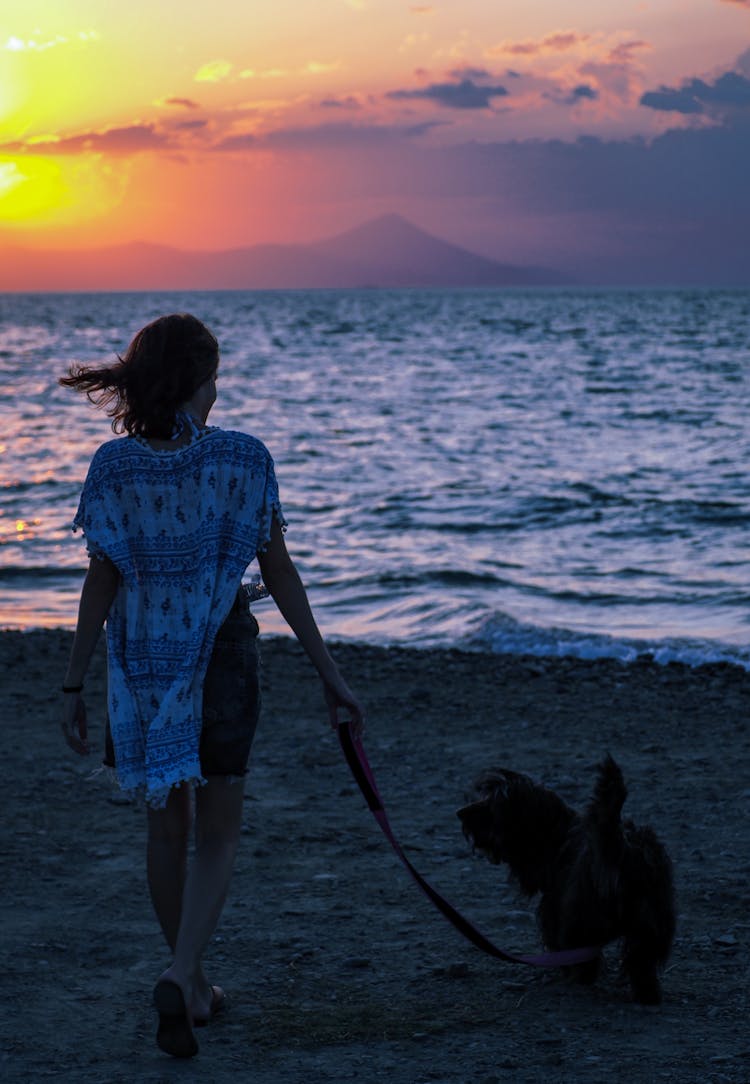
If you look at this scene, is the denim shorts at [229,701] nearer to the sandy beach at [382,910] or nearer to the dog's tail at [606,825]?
the sandy beach at [382,910]

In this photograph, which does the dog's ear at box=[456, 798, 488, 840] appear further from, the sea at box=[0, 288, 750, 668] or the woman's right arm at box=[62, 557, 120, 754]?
the sea at box=[0, 288, 750, 668]

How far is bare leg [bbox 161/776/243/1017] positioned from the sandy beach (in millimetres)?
406

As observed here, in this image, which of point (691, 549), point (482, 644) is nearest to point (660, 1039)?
point (482, 644)

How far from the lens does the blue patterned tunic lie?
11.7 ft

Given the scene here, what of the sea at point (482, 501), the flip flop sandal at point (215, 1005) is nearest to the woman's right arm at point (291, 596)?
the flip flop sandal at point (215, 1005)

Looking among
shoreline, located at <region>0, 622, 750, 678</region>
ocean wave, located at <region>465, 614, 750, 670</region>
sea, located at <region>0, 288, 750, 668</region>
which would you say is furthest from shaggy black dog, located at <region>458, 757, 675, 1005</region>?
sea, located at <region>0, 288, 750, 668</region>

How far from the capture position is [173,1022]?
3662 millimetres

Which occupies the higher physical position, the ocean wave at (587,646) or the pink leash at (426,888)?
the pink leash at (426,888)

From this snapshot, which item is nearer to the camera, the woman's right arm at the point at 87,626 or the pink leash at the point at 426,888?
the woman's right arm at the point at 87,626

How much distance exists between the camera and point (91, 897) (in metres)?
5.40

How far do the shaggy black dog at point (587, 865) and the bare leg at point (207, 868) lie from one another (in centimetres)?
103

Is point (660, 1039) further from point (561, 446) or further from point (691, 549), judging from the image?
point (561, 446)

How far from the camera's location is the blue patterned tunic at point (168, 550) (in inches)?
141

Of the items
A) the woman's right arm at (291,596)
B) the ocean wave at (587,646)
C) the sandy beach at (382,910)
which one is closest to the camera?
the woman's right arm at (291,596)
